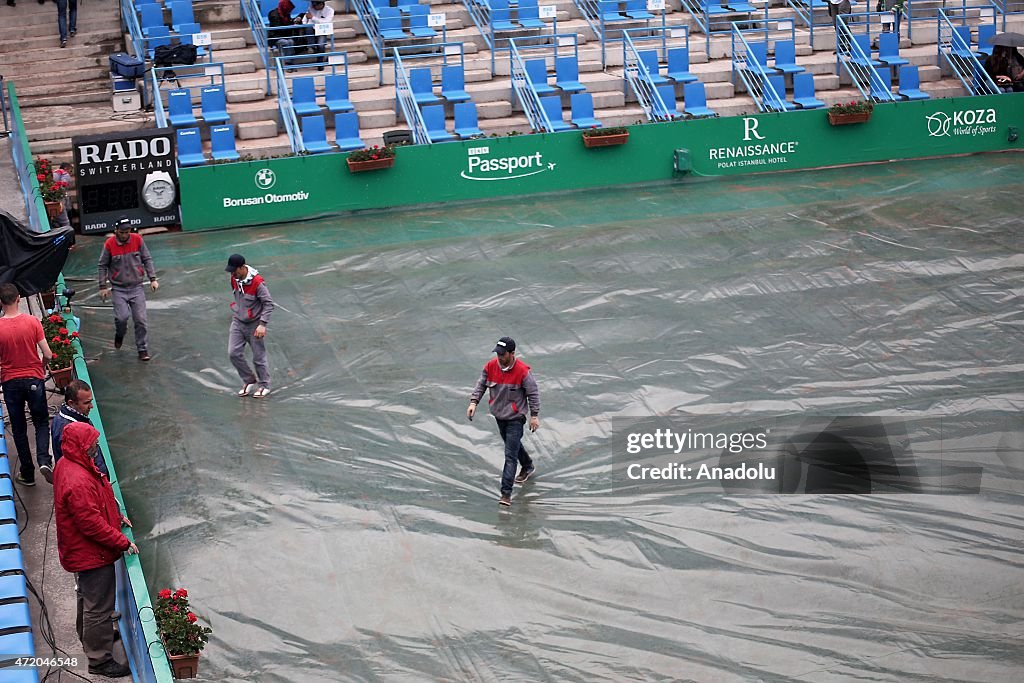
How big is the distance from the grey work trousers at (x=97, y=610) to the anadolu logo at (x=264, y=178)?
11.1m

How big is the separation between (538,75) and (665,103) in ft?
7.83

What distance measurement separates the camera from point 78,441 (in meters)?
9.00

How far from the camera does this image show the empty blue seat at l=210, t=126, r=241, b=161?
68.1 ft

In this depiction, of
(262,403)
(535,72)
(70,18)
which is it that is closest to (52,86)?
(70,18)

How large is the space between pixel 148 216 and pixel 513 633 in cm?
1038

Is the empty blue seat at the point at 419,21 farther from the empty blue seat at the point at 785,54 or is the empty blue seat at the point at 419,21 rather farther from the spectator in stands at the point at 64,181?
the spectator in stands at the point at 64,181

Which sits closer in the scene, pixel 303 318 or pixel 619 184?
pixel 303 318

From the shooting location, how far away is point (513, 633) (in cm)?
1032

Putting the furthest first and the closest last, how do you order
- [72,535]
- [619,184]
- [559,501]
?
[619,184] < [559,501] < [72,535]

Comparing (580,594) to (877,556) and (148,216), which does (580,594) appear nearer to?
(877,556)

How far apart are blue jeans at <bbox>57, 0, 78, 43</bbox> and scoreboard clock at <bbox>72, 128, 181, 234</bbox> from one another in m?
6.64

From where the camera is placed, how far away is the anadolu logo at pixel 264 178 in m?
19.6

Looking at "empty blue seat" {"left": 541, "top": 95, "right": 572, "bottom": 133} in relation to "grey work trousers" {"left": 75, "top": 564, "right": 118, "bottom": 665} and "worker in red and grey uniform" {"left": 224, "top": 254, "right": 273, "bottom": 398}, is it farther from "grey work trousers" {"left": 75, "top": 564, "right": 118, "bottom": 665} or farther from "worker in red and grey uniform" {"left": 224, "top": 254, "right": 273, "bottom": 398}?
"grey work trousers" {"left": 75, "top": 564, "right": 118, "bottom": 665}

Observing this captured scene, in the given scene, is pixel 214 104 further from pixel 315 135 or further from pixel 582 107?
pixel 582 107
